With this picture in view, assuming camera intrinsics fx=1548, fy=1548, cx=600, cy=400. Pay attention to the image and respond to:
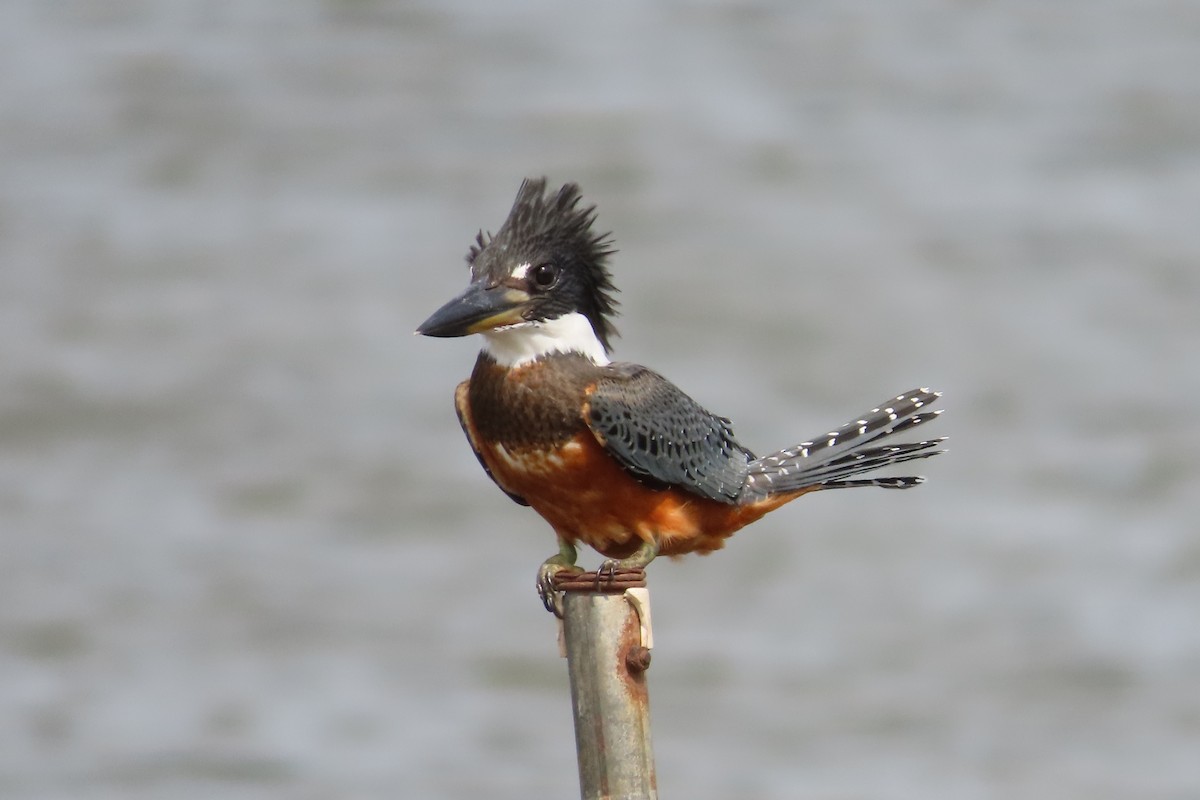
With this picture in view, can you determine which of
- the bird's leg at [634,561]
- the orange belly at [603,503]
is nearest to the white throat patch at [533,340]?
the orange belly at [603,503]

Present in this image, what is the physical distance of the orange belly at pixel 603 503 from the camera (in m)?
2.60

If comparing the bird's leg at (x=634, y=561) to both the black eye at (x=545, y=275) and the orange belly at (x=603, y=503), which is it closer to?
the orange belly at (x=603, y=503)

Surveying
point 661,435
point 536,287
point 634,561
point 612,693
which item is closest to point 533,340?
point 536,287

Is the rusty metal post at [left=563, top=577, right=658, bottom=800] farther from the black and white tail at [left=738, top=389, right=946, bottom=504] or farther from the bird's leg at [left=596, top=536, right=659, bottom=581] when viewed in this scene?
the black and white tail at [left=738, top=389, right=946, bottom=504]

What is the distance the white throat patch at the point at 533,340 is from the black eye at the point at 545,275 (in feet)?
0.21

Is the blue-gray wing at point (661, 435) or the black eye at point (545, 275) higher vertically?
the black eye at point (545, 275)

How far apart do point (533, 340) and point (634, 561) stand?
0.42 metres

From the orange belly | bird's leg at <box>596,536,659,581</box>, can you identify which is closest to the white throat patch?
the orange belly

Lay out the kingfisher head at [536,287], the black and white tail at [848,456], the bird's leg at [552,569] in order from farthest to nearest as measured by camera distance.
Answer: the black and white tail at [848,456]
the bird's leg at [552,569]
the kingfisher head at [536,287]

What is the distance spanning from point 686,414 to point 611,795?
0.69 meters

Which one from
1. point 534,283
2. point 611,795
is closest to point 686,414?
point 534,283

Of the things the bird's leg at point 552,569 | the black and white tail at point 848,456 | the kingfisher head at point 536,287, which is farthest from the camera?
the black and white tail at point 848,456

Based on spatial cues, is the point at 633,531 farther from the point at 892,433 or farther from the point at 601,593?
the point at 892,433

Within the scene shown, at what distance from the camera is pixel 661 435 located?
266 centimetres
